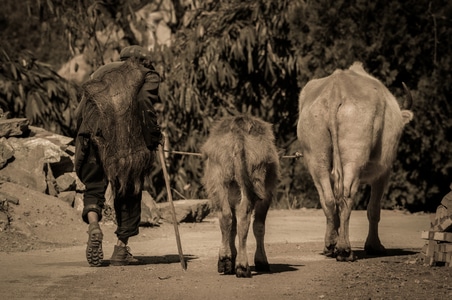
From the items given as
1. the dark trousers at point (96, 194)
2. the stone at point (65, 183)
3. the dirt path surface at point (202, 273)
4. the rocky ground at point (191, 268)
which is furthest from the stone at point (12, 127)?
the dark trousers at point (96, 194)

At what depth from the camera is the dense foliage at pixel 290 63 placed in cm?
1730

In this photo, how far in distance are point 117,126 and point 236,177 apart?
1617 mm

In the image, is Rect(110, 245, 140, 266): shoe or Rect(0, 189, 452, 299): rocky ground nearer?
Rect(0, 189, 452, 299): rocky ground

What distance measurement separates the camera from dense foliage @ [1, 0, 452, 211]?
681 inches

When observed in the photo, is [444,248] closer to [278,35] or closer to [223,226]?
[223,226]

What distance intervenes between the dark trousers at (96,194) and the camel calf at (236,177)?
1185 mm

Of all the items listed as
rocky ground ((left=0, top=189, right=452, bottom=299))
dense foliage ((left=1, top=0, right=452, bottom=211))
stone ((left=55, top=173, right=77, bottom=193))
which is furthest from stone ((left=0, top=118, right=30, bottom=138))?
dense foliage ((left=1, top=0, right=452, bottom=211))

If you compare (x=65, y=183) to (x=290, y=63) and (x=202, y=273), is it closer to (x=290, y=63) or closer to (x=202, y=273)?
(x=202, y=273)

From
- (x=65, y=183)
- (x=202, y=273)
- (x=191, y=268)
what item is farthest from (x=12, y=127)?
(x=202, y=273)

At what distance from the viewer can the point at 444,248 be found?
→ 9.67 m

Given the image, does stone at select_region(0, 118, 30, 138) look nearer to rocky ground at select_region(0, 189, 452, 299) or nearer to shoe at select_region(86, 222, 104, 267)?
rocky ground at select_region(0, 189, 452, 299)

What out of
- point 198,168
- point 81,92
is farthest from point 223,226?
point 198,168

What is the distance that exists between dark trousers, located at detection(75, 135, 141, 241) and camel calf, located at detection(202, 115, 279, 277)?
46.7 inches

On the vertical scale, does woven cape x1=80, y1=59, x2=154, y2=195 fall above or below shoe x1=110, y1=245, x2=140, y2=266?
above
